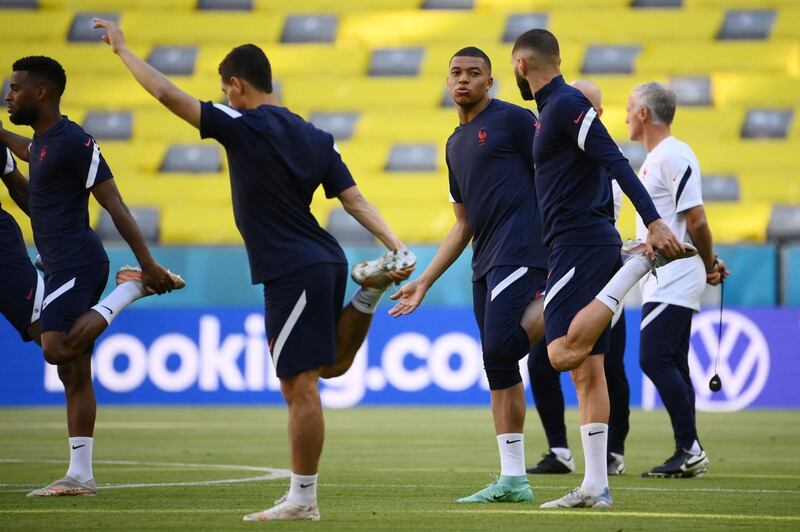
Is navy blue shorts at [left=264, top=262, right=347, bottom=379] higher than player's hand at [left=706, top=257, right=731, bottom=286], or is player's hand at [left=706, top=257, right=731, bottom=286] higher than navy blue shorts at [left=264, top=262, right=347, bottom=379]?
player's hand at [left=706, top=257, right=731, bottom=286]

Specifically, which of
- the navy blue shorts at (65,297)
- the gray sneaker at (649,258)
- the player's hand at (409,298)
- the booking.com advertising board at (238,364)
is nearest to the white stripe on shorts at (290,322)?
the player's hand at (409,298)

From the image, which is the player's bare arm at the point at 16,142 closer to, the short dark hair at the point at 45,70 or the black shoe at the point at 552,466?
the short dark hair at the point at 45,70

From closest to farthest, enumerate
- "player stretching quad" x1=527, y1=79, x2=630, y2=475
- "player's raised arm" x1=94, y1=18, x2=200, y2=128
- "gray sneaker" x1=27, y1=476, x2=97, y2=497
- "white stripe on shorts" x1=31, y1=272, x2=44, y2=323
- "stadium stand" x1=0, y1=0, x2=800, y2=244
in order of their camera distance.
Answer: "player's raised arm" x1=94, y1=18, x2=200, y2=128 < "gray sneaker" x1=27, y1=476, x2=97, y2=497 < "white stripe on shorts" x1=31, y1=272, x2=44, y2=323 < "player stretching quad" x1=527, y1=79, x2=630, y2=475 < "stadium stand" x1=0, y1=0, x2=800, y2=244

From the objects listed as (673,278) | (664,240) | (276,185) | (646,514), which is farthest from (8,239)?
(673,278)

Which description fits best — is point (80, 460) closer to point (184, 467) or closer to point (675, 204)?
point (184, 467)

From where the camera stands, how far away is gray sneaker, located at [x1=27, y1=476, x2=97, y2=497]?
7176mm

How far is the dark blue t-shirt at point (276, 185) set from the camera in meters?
6.08

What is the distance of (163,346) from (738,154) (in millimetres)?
9645

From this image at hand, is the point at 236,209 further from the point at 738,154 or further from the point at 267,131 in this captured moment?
the point at 738,154

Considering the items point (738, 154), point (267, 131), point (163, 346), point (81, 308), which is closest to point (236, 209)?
point (267, 131)

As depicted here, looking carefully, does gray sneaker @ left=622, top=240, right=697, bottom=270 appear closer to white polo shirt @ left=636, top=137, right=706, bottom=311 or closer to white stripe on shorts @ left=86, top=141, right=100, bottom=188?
white polo shirt @ left=636, top=137, right=706, bottom=311

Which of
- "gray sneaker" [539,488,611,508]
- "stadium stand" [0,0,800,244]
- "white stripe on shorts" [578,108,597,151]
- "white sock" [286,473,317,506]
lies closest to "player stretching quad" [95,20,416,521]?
"white sock" [286,473,317,506]

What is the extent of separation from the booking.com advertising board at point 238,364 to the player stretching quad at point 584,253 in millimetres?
9577

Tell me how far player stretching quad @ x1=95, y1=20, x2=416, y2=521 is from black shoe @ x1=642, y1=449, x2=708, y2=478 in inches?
126
